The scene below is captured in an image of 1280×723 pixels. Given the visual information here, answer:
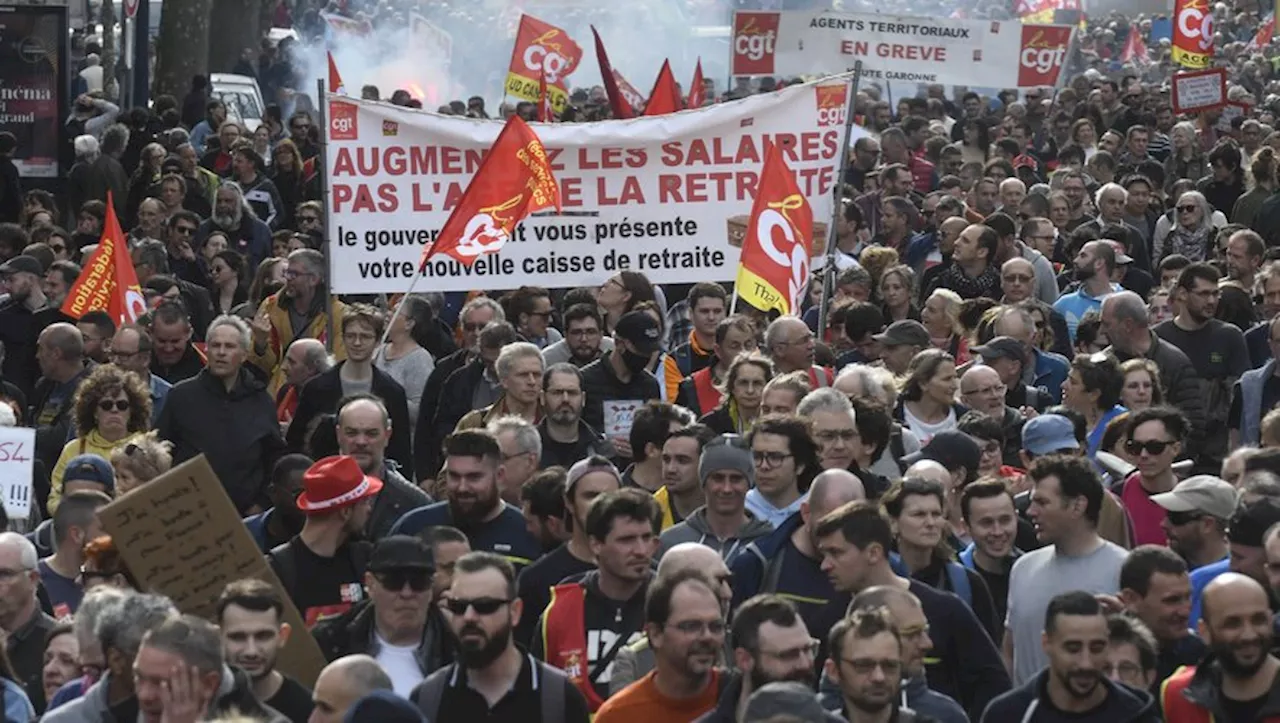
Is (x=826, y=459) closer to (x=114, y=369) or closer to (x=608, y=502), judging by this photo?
(x=608, y=502)

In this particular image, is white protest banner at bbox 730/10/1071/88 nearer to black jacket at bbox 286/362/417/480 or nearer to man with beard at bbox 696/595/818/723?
black jacket at bbox 286/362/417/480

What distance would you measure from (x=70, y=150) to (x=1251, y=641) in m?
16.5

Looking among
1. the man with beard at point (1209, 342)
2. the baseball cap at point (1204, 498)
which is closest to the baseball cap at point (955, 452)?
the baseball cap at point (1204, 498)

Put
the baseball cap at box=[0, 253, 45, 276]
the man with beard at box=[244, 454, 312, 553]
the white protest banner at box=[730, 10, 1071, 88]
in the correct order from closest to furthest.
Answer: the man with beard at box=[244, 454, 312, 553] < the baseball cap at box=[0, 253, 45, 276] < the white protest banner at box=[730, 10, 1071, 88]

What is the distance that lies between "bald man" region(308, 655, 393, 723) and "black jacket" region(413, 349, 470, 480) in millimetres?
5100

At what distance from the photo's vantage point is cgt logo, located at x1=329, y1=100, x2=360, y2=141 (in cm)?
1316

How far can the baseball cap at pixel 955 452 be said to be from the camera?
32.0 ft

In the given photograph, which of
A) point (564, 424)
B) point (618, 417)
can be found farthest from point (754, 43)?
point (564, 424)

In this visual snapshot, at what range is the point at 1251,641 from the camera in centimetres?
699

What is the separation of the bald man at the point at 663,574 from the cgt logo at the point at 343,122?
234 inches

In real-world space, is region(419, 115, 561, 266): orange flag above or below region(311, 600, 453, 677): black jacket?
above

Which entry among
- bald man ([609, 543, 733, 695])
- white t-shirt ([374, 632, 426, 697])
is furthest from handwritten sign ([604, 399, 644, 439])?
bald man ([609, 543, 733, 695])

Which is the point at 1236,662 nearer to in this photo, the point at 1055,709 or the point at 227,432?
the point at 1055,709

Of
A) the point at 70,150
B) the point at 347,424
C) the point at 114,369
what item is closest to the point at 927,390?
the point at 347,424
